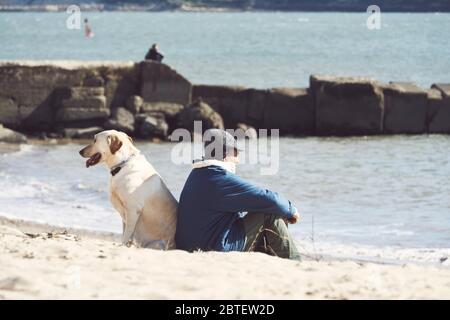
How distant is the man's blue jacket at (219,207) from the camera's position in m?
8.00

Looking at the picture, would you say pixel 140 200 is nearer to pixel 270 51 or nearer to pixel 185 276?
pixel 185 276

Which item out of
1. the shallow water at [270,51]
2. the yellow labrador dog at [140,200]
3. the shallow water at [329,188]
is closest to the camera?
the yellow labrador dog at [140,200]

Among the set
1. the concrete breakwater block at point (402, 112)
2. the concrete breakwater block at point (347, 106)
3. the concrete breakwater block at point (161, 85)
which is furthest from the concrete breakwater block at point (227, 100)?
the concrete breakwater block at point (402, 112)

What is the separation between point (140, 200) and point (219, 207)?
29.1 inches

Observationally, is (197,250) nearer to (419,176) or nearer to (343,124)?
(419,176)

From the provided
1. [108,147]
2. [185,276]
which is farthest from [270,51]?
[185,276]

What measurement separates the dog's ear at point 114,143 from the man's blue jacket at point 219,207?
2.51 ft

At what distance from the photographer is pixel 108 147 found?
347 inches

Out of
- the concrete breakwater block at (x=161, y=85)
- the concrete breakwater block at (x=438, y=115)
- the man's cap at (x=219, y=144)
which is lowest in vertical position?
the concrete breakwater block at (x=438, y=115)

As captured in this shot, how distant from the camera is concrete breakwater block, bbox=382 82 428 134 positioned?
70.1 ft

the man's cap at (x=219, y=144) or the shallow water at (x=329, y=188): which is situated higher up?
the man's cap at (x=219, y=144)

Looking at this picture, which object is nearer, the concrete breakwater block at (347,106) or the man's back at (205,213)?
the man's back at (205,213)

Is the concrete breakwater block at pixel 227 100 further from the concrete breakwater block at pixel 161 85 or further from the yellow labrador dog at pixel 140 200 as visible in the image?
the yellow labrador dog at pixel 140 200

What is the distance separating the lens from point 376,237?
12.8 meters
